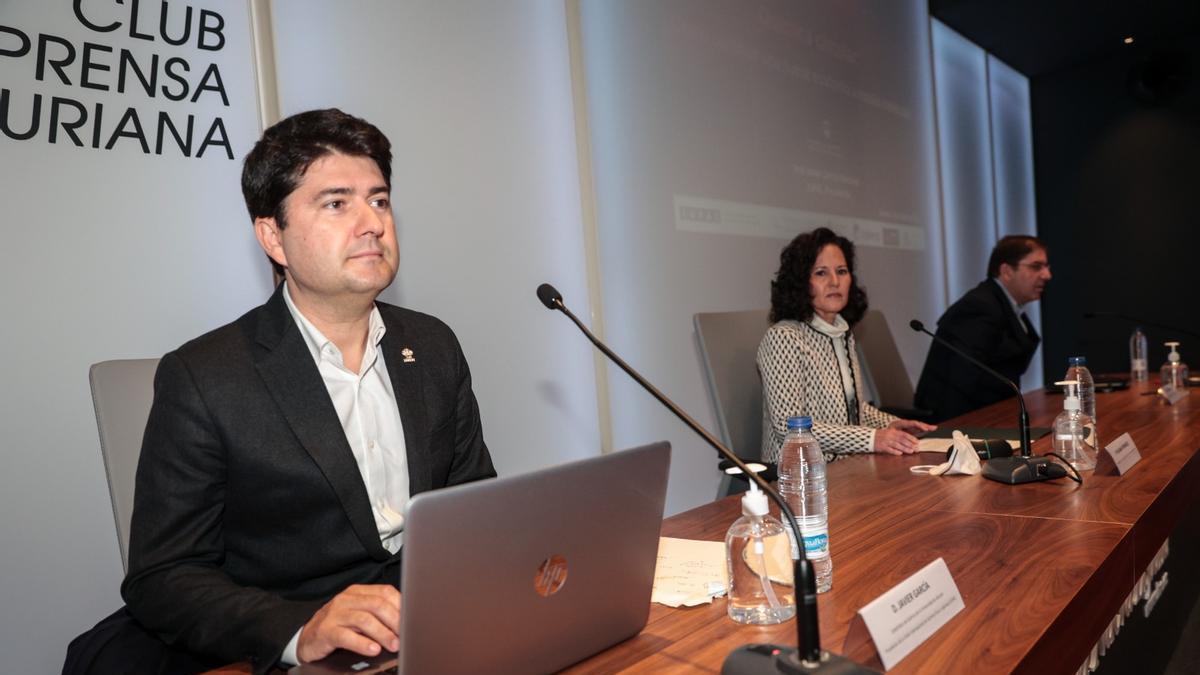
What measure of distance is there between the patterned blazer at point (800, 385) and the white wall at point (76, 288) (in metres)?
1.51

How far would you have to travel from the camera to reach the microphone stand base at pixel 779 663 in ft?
2.55

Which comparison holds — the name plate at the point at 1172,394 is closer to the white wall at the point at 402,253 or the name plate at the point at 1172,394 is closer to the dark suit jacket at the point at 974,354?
the dark suit jacket at the point at 974,354

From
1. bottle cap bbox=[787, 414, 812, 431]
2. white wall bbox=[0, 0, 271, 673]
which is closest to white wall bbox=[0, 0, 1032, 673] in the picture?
white wall bbox=[0, 0, 271, 673]

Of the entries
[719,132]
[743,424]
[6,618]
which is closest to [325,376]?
[6,618]

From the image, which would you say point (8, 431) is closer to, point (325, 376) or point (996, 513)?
point (325, 376)

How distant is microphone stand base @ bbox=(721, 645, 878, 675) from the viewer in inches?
30.6

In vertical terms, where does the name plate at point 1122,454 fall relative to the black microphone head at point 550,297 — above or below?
below

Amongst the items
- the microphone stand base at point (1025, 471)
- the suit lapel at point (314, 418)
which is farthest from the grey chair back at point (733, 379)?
the suit lapel at point (314, 418)

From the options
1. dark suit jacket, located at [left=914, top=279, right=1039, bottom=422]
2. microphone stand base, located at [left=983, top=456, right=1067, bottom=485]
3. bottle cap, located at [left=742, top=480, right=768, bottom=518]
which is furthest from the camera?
dark suit jacket, located at [left=914, top=279, right=1039, bottom=422]

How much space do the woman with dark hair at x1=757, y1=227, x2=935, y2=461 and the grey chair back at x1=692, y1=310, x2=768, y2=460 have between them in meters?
0.05

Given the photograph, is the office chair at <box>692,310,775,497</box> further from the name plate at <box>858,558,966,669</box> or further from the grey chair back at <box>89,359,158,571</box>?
the grey chair back at <box>89,359,158,571</box>

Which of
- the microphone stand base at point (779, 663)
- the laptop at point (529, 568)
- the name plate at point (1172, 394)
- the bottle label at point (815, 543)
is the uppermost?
the laptop at point (529, 568)

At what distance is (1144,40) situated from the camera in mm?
6281

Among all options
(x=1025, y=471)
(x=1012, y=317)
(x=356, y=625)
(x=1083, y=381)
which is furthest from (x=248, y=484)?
(x=1012, y=317)
